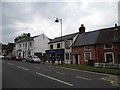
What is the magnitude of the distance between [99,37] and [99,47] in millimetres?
2885

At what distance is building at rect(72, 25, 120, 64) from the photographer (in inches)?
932

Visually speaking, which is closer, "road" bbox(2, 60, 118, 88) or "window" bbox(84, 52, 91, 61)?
"road" bbox(2, 60, 118, 88)

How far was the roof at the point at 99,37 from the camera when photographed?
24.8 m

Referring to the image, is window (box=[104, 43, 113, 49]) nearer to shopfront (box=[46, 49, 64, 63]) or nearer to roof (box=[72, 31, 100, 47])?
roof (box=[72, 31, 100, 47])

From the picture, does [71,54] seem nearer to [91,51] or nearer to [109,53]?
[91,51]

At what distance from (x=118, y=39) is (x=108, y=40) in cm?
177

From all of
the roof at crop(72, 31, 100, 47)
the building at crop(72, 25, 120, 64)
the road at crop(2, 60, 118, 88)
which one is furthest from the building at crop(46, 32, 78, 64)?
the road at crop(2, 60, 118, 88)

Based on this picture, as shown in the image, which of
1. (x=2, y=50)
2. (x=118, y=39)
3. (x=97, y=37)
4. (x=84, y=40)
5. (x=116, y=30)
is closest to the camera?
(x=118, y=39)

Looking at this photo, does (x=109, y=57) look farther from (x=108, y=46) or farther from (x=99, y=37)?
(x=99, y=37)

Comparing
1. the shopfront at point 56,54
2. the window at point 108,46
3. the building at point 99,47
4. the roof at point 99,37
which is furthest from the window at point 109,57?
the shopfront at point 56,54

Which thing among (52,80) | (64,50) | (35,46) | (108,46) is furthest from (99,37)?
(35,46)

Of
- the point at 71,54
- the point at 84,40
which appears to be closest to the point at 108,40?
the point at 84,40

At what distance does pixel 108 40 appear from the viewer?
24.7 m

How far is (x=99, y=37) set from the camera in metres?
27.5
